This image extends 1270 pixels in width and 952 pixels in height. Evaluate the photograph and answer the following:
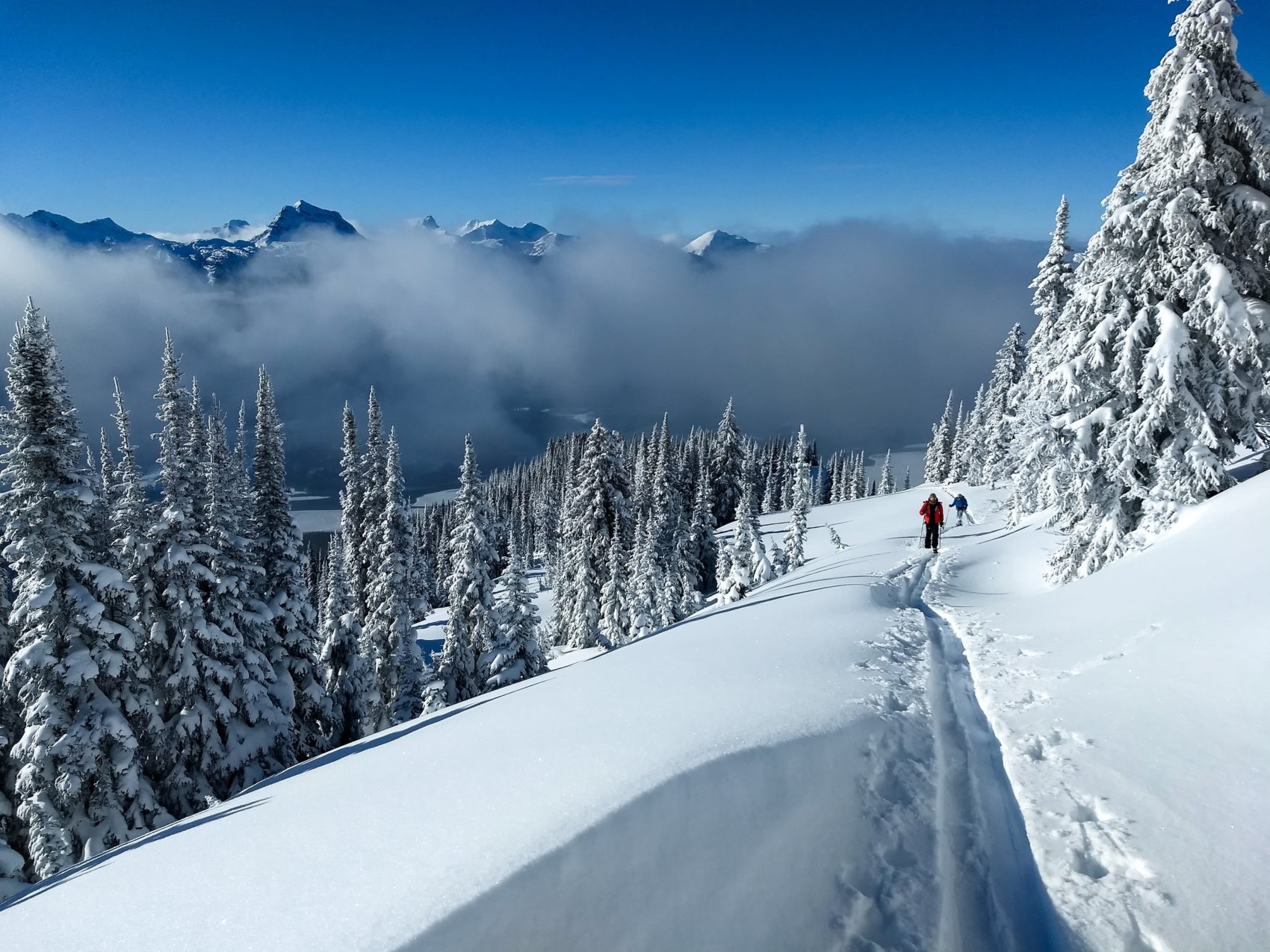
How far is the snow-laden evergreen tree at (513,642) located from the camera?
98.3 feet

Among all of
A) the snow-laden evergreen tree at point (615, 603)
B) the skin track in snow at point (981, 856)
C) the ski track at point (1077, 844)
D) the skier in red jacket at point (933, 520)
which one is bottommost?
the snow-laden evergreen tree at point (615, 603)

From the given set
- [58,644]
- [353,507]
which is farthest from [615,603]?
[58,644]

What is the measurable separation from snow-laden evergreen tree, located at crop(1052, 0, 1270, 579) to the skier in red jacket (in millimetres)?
9700

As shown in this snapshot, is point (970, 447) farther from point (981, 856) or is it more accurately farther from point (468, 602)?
point (981, 856)

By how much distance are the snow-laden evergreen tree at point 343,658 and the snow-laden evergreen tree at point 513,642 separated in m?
5.88

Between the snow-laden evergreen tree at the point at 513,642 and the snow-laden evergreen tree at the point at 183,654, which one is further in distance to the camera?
the snow-laden evergreen tree at the point at 513,642

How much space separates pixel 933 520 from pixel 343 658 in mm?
27432

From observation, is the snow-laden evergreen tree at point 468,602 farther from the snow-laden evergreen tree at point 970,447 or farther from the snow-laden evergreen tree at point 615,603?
the snow-laden evergreen tree at point 970,447

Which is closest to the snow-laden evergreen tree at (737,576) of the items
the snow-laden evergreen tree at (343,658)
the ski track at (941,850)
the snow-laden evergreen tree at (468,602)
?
the snow-laden evergreen tree at (468,602)

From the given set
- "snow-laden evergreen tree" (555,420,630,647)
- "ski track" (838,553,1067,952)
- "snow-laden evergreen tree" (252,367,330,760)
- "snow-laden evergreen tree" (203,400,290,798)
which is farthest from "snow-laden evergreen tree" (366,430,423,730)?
"ski track" (838,553,1067,952)

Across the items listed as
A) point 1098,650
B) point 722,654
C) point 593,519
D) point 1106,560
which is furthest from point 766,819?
point 593,519

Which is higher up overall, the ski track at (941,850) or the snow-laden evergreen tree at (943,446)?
the ski track at (941,850)

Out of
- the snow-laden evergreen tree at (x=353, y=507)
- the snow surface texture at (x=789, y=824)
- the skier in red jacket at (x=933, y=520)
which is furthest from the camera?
the snow-laden evergreen tree at (x=353, y=507)

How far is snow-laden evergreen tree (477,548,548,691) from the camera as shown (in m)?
30.0
